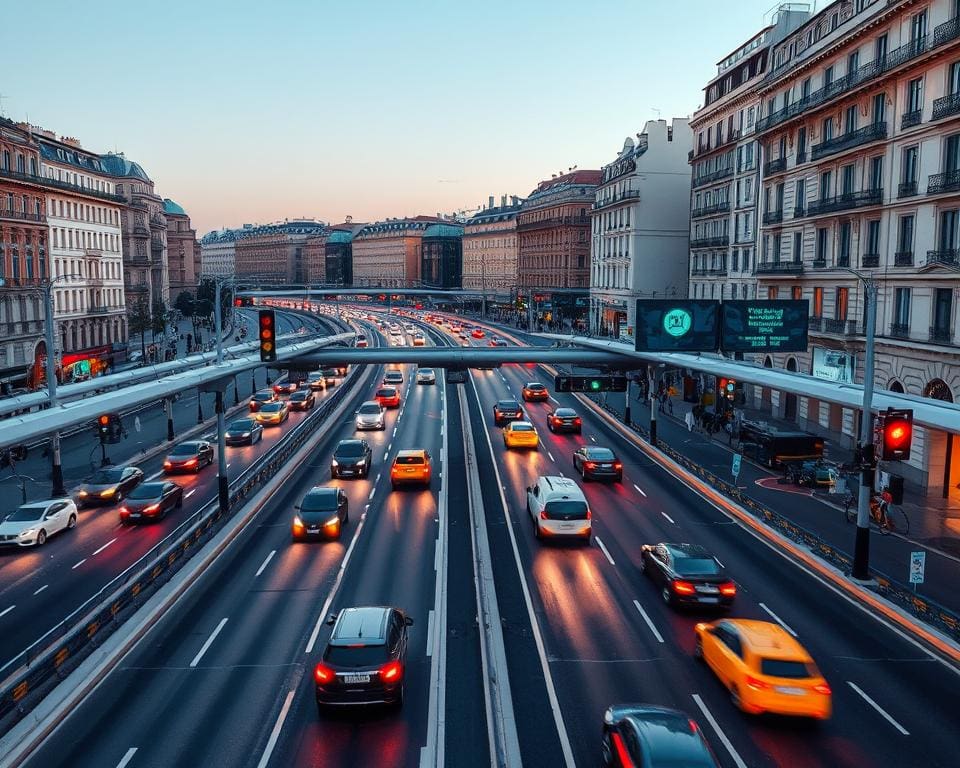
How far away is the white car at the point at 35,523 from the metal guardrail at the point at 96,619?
4.28m

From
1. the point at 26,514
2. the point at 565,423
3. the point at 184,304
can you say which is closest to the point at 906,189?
the point at 565,423

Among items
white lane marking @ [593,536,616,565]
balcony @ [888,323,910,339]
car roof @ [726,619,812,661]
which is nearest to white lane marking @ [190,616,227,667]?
white lane marking @ [593,536,616,565]

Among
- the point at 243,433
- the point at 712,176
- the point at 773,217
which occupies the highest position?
the point at 712,176

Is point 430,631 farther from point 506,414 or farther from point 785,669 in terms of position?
point 506,414

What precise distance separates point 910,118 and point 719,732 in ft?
112

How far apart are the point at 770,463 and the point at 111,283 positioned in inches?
2737

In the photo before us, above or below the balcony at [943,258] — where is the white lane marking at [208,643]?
below

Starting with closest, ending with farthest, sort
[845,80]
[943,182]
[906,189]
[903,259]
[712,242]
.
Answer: [943,182] < [906,189] < [903,259] < [845,80] < [712,242]

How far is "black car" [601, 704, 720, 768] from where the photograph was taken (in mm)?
11883

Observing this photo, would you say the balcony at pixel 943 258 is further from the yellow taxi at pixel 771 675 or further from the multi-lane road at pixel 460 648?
the yellow taxi at pixel 771 675

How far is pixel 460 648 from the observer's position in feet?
60.3

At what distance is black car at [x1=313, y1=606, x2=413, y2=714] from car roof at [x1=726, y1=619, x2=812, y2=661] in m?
6.64

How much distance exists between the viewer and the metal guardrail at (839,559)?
19547mm

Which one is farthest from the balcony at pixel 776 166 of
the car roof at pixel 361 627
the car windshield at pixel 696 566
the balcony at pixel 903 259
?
the car roof at pixel 361 627
